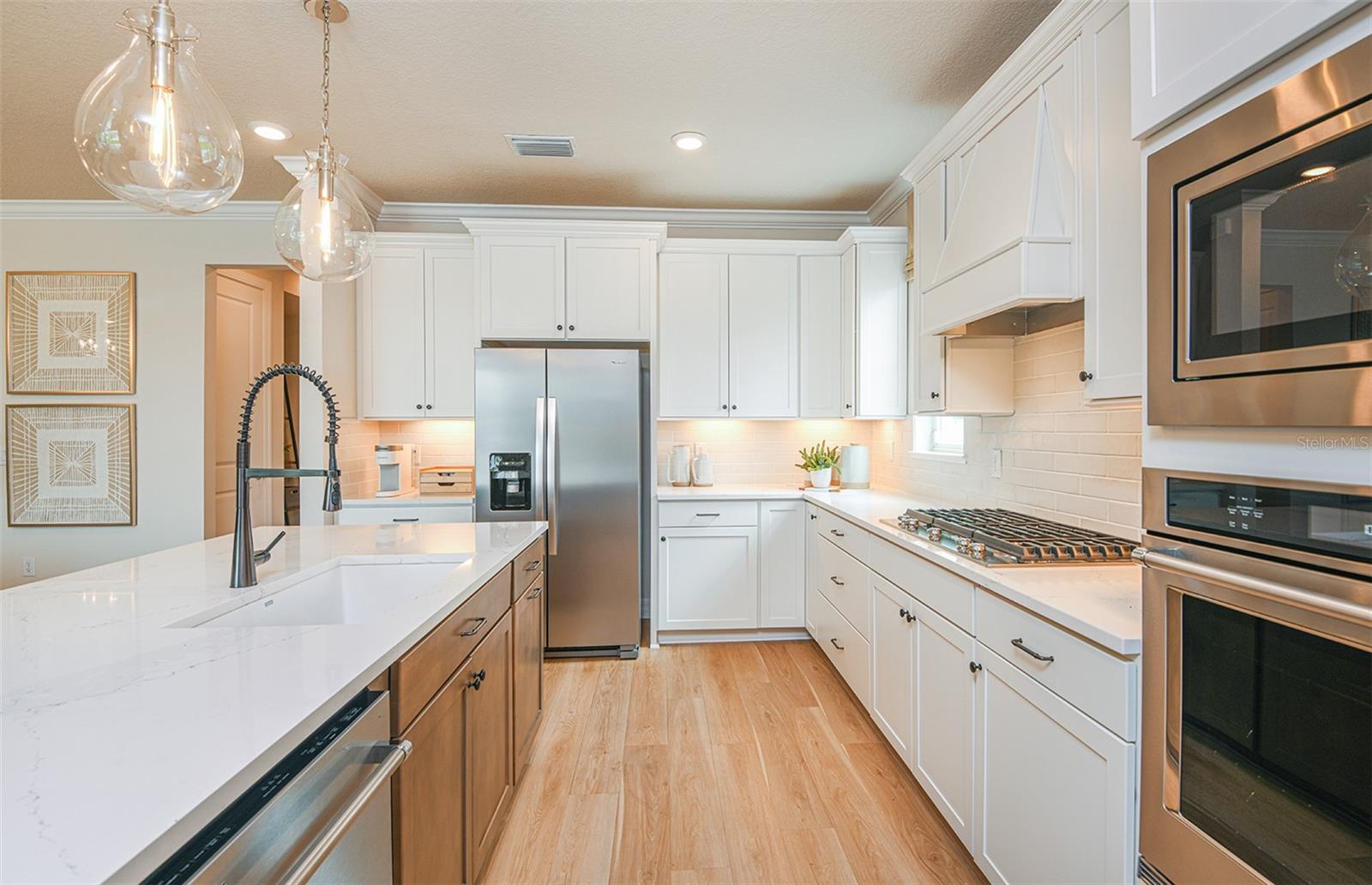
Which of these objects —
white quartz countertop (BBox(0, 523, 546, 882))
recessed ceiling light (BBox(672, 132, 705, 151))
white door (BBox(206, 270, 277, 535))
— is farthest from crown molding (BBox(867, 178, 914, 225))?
white door (BBox(206, 270, 277, 535))

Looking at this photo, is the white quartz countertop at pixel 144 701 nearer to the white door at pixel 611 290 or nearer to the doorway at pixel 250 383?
the white door at pixel 611 290

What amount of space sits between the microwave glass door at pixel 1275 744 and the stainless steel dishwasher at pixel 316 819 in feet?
4.17

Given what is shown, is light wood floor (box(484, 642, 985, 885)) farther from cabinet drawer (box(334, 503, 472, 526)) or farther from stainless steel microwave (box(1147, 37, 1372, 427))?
stainless steel microwave (box(1147, 37, 1372, 427))

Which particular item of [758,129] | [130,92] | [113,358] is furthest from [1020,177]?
[113,358]

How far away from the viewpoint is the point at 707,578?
3510mm

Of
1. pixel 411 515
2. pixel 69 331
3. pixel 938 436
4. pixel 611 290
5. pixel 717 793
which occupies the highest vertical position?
pixel 611 290

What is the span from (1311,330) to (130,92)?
2076mm

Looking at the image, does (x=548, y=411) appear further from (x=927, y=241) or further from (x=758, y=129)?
(x=927, y=241)

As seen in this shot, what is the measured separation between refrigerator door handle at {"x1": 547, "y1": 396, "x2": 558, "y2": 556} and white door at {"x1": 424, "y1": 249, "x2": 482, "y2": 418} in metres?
0.61

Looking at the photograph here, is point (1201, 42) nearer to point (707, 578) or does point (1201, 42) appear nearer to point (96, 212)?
point (707, 578)

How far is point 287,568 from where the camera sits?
161 cm

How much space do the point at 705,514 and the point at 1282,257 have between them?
287 centimetres

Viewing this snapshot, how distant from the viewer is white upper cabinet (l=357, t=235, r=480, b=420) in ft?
11.7

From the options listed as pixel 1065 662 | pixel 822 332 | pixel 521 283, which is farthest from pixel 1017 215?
pixel 521 283
